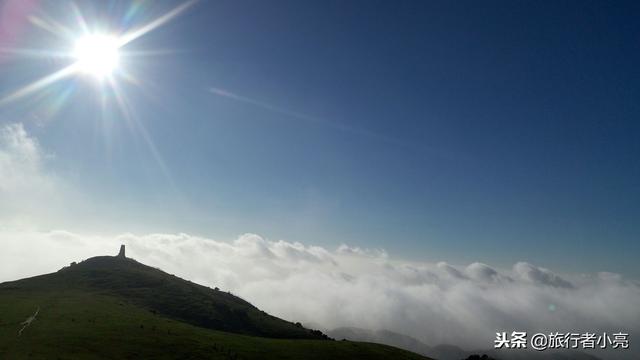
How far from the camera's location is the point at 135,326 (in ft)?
276

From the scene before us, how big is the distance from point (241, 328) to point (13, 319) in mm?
66873

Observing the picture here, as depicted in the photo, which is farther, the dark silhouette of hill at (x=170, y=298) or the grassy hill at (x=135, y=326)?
the dark silhouette of hill at (x=170, y=298)

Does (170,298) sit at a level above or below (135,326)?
above

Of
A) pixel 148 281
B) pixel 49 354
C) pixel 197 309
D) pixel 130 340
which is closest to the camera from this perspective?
pixel 49 354

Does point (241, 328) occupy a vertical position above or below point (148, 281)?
below

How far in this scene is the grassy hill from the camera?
220 feet

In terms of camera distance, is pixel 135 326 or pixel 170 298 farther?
pixel 170 298

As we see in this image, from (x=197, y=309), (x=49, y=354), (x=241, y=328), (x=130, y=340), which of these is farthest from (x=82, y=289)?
(x=49, y=354)

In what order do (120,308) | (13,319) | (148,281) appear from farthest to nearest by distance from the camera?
(148,281) < (120,308) < (13,319)

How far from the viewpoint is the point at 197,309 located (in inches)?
5310

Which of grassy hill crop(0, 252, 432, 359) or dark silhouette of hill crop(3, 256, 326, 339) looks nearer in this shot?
grassy hill crop(0, 252, 432, 359)

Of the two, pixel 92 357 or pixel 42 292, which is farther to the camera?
pixel 42 292

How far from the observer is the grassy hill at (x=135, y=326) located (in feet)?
220

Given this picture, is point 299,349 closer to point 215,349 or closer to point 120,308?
point 215,349
